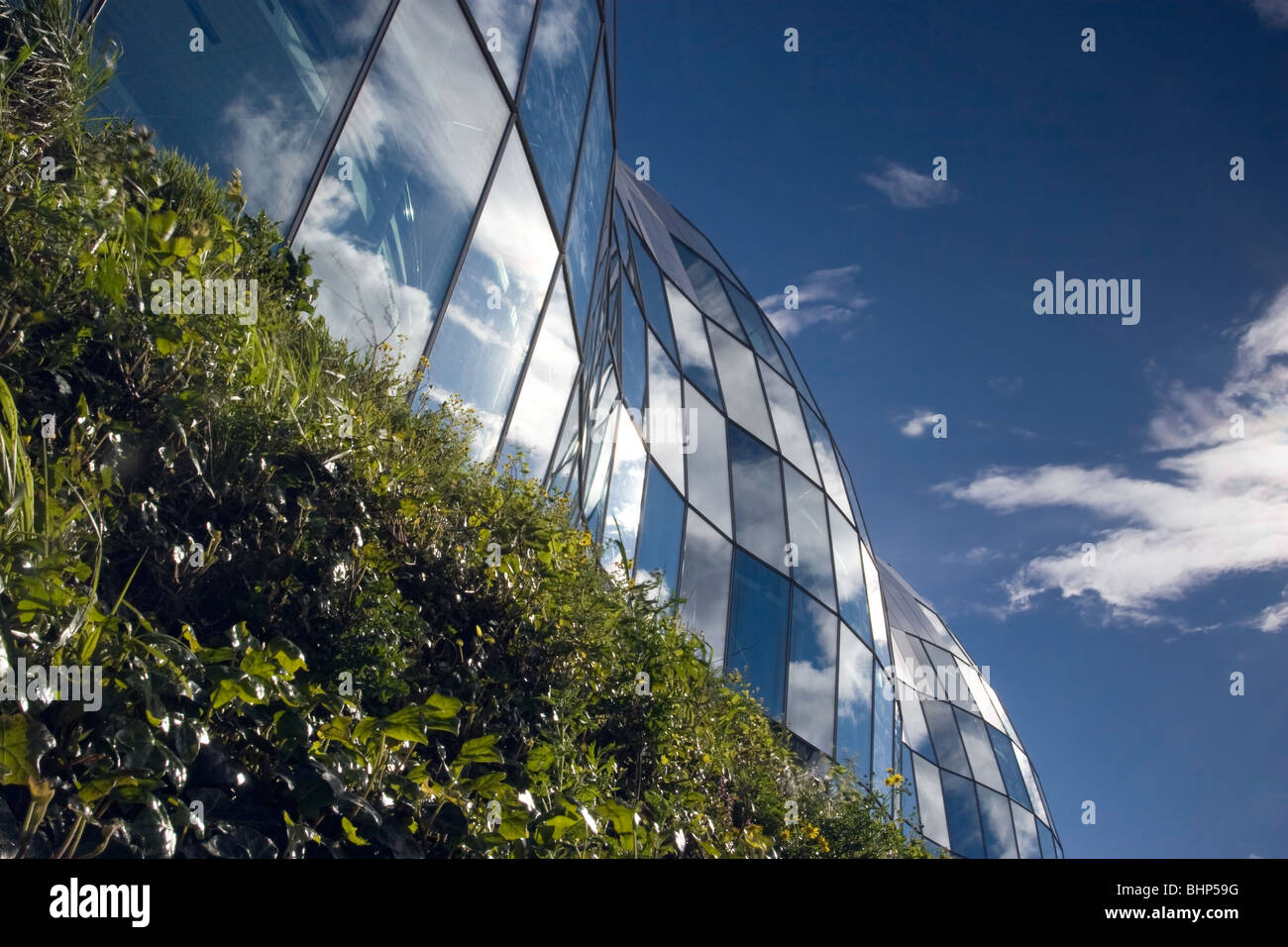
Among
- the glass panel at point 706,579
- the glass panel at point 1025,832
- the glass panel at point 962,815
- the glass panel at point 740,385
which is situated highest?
the glass panel at point 740,385

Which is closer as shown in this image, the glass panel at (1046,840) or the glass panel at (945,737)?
the glass panel at (945,737)

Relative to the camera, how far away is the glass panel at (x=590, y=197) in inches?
349

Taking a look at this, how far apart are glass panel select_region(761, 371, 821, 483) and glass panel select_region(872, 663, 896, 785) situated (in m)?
4.08

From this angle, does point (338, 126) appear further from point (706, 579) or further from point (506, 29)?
point (706, 579)

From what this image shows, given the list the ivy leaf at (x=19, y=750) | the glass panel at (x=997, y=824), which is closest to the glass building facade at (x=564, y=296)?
the glass panel at (x=997, y=824)

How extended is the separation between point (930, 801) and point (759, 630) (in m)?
9.49

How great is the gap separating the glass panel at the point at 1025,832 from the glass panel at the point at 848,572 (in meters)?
10.9

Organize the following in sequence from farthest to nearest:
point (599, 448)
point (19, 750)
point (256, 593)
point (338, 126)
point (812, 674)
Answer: point (812, 674) < point (599, 448) < point (338, 126) < point (256, 593) < point (19, 750)

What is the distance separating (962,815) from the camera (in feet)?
62.7

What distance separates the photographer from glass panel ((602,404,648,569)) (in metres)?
10.3

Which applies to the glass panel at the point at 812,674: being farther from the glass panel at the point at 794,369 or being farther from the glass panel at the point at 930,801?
the glass panel at the point at 930,801

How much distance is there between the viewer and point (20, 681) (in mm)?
1762

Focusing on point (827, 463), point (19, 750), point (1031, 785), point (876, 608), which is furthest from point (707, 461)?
point (1031, 785)
